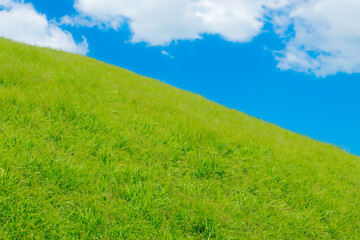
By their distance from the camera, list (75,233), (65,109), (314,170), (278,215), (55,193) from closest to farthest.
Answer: (75,233)
(55,193)
(278,215)
(65,109)
(314,170)

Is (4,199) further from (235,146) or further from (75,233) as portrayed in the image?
(235,146)

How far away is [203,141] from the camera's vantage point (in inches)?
256

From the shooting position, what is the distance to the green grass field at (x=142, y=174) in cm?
398

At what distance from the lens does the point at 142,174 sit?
16.1 ft

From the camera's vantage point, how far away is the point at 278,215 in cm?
488

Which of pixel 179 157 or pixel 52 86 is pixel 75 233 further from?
pixel 52 86

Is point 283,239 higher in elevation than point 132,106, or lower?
lower

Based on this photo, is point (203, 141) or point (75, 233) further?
point (203, 141)

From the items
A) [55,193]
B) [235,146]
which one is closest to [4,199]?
[55,193]

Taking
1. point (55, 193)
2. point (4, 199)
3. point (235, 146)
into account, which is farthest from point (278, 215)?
point (4, 199)

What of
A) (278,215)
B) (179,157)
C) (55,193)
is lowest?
(55,193)

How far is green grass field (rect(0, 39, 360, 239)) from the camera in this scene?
398 centimetres

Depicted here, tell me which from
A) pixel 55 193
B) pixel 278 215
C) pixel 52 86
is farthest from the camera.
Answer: pixel 52 86

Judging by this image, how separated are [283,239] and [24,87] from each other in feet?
22.4
